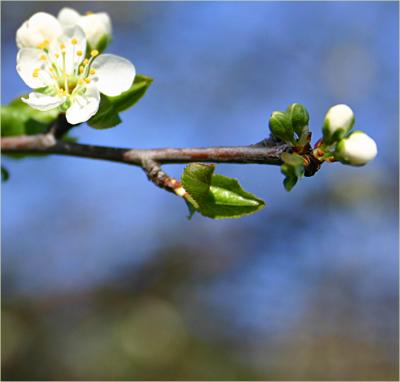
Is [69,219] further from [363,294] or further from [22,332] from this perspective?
[363,294]

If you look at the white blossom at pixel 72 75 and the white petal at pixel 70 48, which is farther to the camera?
the white petal at pixel 70 48

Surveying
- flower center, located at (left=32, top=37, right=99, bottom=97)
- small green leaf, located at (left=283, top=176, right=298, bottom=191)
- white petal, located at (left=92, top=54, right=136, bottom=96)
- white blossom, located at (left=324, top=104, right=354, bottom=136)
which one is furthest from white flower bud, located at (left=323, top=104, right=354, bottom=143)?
flower center, located at (left=32, top=37, right=99, bottom=97)

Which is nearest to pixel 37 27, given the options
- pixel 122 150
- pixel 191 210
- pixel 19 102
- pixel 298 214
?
Result: pixel 19 102

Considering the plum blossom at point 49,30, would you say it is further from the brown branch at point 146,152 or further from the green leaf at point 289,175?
the green leaf at point 289,175

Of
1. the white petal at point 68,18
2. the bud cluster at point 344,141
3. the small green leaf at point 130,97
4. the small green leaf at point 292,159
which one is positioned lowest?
the small green leaf at point 292,159

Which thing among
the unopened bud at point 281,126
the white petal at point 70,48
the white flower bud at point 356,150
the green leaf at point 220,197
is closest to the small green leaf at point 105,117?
the white petal at point 70,48

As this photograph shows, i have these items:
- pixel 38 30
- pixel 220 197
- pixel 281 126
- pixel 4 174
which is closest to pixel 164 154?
pixel 220 197

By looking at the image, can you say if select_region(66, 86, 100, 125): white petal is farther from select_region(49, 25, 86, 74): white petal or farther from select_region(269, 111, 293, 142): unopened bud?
select_region(269, 111, 293, 142): unopened bud
